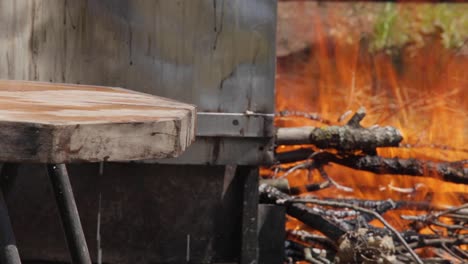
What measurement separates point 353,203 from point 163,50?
149cm

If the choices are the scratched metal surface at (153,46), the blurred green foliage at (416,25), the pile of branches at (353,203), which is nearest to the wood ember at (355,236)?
the pile of branches at (353,203)

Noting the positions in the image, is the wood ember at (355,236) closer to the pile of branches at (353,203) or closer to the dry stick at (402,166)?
the pile of branches at (353,203)

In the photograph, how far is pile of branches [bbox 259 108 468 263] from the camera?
497 centimetres

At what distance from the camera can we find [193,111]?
277cm

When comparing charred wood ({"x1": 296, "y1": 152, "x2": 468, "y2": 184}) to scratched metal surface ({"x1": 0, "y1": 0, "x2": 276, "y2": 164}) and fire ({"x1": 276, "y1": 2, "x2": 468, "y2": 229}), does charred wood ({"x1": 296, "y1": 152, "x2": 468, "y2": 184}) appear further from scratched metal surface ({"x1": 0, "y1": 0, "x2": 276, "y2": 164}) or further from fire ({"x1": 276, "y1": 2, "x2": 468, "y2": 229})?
scratched metal surface ({"x1": 0, "y1": 0, "x2": 276, "y2": 164})

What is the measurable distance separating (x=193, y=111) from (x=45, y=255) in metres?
2.13

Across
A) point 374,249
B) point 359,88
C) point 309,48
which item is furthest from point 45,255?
point 309,48

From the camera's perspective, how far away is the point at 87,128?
217 cm

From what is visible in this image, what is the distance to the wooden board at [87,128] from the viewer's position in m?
2.07

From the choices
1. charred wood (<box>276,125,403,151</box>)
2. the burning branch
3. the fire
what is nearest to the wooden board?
charred wood (<box>276,125,403,151</box>)

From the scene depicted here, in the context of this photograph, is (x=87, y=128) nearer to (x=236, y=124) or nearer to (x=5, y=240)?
(x=5, y=240)

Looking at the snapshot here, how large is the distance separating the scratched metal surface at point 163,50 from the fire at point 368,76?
1.65 metres

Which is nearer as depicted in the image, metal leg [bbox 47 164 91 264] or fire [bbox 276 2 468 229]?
metal leg [bbox 47 164 91 264]

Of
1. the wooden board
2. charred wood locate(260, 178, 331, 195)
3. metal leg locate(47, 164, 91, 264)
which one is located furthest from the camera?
charred wood locate(260, 178, 331, 195)
